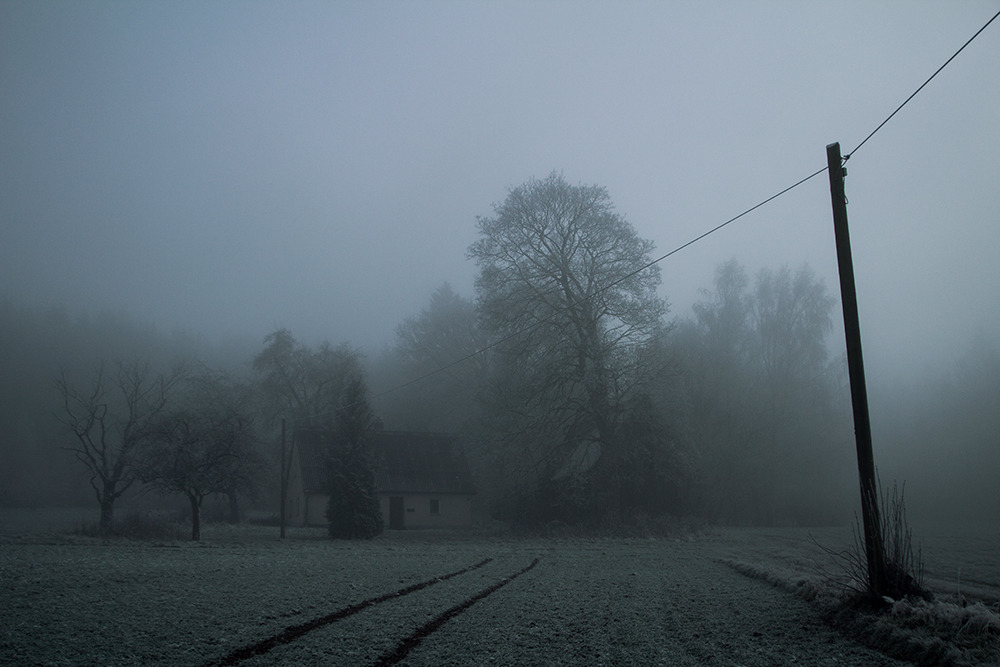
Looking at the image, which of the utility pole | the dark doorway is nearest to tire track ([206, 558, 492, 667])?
the utility pole

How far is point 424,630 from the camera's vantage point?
9.56m

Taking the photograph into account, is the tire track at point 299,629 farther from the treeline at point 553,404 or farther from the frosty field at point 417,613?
the treeline at point 553,404

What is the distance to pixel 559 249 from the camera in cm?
3562

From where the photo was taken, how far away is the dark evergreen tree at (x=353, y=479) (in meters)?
34.0

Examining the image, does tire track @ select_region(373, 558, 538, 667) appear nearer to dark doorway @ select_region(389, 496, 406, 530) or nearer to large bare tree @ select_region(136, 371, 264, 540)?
large bare tree @ select_region(136, 371, 264, 540)

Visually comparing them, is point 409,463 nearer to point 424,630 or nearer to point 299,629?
point 299,629

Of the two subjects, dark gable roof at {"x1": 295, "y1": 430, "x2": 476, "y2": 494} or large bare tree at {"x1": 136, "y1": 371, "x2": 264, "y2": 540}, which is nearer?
large bare tree at {"x1": 136, "y1": 371, "x2": 264, "y2": 540}

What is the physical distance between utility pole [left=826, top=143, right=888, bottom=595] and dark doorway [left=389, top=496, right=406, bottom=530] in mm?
38157

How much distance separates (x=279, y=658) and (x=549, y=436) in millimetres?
27872

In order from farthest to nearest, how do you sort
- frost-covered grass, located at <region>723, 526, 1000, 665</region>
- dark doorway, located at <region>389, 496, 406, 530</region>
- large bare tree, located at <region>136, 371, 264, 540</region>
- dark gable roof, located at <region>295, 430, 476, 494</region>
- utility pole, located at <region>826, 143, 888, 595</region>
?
dark gable roof, located at <region>295, 430, 476, 494</region>, dark doorway, located at <region>389, 496, 406, 530</region>, large bare tree, located at <region>136, 371, 264, 540</region>, utility pole, located at <region>826, 143, 888, 595</region>, frost-covered grass, located at <region>723, 526, 1000, 665</region>

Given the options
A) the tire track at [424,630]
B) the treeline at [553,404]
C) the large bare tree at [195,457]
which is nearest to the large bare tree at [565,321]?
the treeline at [553,404]

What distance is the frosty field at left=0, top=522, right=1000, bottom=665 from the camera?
8141 mm

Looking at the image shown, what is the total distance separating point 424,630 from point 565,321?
27.1 metres

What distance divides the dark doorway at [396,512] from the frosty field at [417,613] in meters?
25.7
